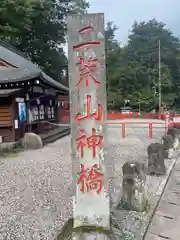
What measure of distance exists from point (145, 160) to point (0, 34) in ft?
71.2

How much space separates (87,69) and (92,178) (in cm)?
121

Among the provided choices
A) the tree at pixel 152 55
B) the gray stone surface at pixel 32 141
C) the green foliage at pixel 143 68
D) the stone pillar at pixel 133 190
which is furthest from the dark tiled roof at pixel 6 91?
the tree at pixel 152 55

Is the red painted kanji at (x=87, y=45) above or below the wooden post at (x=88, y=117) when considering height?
above

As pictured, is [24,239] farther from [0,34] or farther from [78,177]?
[0,34]

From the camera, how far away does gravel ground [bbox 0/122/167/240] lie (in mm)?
3832

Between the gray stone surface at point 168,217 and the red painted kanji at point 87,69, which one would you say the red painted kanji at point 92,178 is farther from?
the gray stone surface at point 168,217

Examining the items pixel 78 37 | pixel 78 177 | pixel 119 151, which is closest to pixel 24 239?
pixel 78 177

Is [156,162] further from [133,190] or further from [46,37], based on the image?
[46,37]

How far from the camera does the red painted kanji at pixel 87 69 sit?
289 centimetres

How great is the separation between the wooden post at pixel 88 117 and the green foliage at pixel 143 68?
33.2 metres

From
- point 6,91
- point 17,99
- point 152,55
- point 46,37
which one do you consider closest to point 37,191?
point 6,91

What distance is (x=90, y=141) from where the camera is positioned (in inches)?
116

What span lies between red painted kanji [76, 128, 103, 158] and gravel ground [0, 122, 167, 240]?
1.43 m

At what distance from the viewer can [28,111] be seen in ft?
38.7
